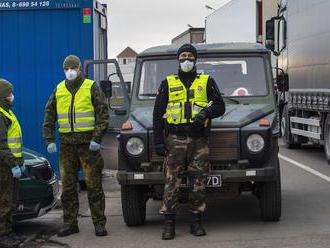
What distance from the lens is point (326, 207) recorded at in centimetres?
892

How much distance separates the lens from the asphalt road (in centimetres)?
707

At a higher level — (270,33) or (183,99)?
(270,33)

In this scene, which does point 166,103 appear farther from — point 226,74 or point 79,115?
point 226,74

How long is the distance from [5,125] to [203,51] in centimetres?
284

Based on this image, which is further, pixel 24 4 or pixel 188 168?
pixel 24 4

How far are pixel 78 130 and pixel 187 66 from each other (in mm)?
1408

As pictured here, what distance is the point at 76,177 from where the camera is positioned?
302 inches

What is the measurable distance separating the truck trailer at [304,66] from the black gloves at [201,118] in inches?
210

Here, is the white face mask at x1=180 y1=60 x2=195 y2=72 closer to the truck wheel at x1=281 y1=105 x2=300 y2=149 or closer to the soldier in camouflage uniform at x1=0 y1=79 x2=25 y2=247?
the soldier in camouflage uniform at x1=0 y1=79 x2=25 y2=247

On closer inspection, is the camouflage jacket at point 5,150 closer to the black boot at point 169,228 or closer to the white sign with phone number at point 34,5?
the black boot at point 169,228

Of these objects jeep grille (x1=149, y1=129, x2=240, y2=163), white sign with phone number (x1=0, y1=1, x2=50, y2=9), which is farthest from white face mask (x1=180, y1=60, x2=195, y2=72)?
white sign with phone number (x1=0, y1=1, x2=50, y2=9)

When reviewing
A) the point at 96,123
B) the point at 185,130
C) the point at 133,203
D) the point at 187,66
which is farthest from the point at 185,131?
the point at 133,203

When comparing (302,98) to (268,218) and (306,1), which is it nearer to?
(306,1)

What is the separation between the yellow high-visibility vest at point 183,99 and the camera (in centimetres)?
727
